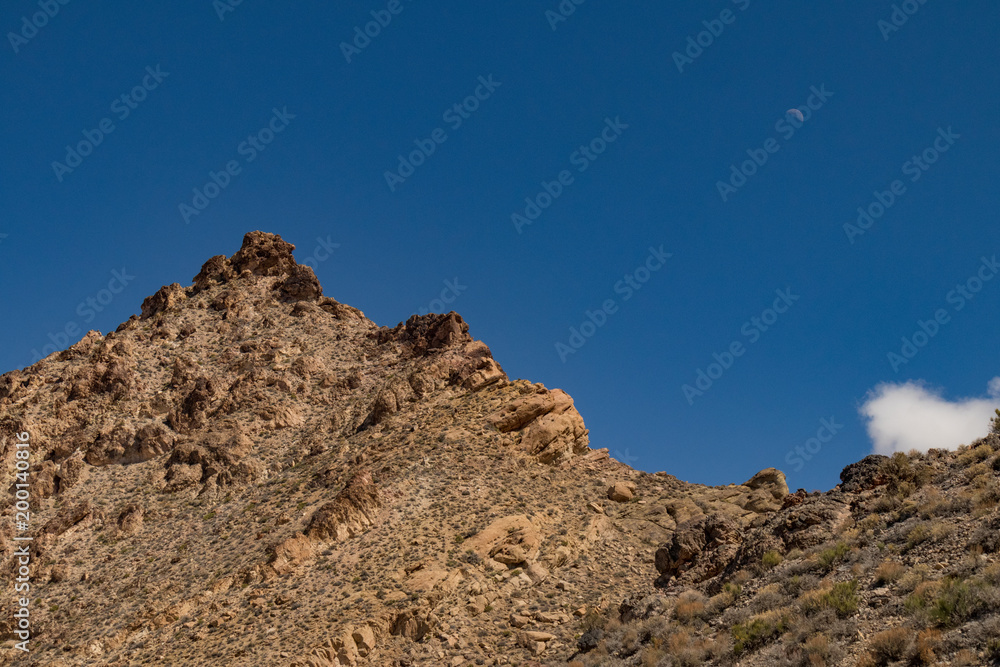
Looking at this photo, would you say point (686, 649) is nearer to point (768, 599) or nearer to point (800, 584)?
point (768, 599)

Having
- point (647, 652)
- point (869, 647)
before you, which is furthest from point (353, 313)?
point (869, 647)

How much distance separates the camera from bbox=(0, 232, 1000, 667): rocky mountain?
18625 mm

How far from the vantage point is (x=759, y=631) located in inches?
691

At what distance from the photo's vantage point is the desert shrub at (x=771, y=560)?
878 inches

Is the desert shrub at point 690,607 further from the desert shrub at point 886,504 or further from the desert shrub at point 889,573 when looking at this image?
the desert shrub at point 886,504

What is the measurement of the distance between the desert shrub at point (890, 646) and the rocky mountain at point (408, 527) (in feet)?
0.15

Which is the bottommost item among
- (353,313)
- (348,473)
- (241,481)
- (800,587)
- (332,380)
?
(800,587)

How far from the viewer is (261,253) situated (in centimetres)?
6209

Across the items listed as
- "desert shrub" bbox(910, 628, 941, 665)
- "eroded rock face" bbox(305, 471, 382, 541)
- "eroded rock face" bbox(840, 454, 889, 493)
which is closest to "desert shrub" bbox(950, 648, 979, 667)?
"desert shrub" bbox(910, 628, 941, 665)

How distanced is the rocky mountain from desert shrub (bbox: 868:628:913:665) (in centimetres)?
5

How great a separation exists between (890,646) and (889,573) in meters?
3.62

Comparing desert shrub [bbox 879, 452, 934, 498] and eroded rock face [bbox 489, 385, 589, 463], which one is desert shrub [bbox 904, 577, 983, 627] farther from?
eroded rock face [bbox 489, 385, 589, 463]

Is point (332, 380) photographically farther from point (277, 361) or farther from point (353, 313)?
point (353, 313)

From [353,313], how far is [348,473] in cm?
2275
